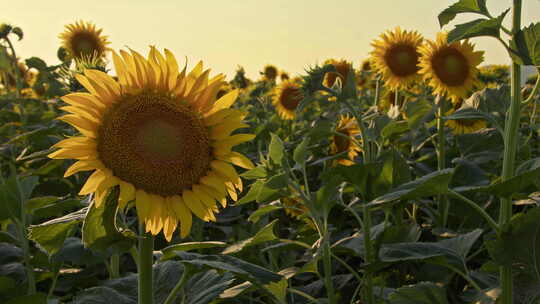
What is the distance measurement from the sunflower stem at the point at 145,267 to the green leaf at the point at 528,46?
1263mm

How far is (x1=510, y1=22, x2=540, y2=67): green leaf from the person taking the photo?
1.76 meters

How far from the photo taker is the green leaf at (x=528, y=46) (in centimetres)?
176

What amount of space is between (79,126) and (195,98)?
1.10 feet

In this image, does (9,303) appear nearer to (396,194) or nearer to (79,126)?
(79,126)

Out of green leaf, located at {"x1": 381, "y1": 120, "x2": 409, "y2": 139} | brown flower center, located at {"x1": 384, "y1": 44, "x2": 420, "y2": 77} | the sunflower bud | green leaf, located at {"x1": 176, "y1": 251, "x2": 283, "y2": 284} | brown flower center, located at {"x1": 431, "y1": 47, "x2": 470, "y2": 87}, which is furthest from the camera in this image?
the sunflower bud

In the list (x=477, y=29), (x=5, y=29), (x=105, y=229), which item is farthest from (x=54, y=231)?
(x=5, y=29)

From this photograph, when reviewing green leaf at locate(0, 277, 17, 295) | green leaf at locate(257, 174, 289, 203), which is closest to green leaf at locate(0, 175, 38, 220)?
green leaf at locate(0, 277, 17, 295)

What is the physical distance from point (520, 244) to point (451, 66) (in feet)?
8.54

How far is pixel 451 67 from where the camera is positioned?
4148mm

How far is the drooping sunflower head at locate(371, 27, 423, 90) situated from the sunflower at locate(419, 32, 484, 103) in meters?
0.49

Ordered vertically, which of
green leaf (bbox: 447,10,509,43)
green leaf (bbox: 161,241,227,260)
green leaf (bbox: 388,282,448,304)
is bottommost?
green leaf (bbox: 388,282,448,304)

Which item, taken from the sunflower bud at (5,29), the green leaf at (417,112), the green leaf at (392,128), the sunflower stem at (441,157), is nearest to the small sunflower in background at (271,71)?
the sunflower bud at (5,29)

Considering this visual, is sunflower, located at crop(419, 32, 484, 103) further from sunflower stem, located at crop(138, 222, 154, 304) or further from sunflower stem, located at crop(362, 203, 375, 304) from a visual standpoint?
sunflower stem, located at crop(138, 222, 154, 304)

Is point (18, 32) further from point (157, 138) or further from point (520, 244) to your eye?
point (520, 244)
